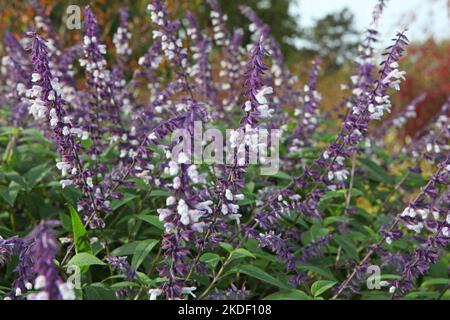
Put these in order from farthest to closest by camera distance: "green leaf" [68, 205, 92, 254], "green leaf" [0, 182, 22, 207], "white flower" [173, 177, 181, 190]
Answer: "green leaf" [0, 182, 22, 207]
"green leaf" [68, 205, 92, 254]
"white flower" [173, 177, 181, 190]

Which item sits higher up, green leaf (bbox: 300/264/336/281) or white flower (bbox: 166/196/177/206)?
white flower (bbox: 166/196/177/206)

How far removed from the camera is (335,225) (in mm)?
5551

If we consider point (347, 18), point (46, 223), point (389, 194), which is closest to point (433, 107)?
point (389, 194)

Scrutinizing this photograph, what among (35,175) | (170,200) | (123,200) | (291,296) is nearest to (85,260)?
(170,200)

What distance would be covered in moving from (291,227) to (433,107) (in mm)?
18413

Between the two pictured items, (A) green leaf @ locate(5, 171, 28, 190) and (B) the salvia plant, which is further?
(A) green leaf @ locate(5, 171, 28, 190)

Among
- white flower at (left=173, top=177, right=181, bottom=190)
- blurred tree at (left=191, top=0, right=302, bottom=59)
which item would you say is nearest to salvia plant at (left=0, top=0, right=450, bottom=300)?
white flower at (left=173, top=177, right=181, bottom=190)

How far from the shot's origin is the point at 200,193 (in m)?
3.27

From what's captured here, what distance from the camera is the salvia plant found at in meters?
3.41

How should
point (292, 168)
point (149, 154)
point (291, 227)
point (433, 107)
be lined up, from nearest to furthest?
1. point (149, 154)
2. point (291, 227)
3. point (292, 168)
4. point (433, 107)

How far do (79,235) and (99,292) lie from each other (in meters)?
0.37

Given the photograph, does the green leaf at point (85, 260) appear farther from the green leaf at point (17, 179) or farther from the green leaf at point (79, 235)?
the green leaf at point (17, 179)

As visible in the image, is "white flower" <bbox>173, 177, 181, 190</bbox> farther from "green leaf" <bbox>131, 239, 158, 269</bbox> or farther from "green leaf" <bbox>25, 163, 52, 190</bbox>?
"green leaf" <bbox>25, 163, 52, 190</bbox>
